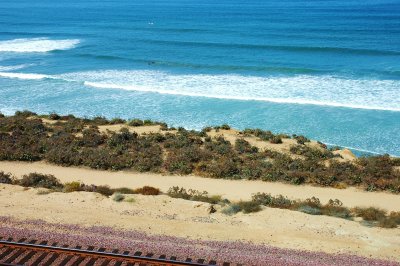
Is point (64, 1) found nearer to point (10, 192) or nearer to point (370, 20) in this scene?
point (370, 20)

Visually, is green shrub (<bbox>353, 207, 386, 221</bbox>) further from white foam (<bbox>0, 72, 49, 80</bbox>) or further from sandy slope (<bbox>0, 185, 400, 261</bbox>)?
white foam (<bbox>0, 72, 49, 80</bbox>)

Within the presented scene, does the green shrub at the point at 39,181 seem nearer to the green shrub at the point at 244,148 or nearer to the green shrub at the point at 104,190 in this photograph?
the green shrub at the point at 104,190

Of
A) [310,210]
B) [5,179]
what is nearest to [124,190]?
[5,179]

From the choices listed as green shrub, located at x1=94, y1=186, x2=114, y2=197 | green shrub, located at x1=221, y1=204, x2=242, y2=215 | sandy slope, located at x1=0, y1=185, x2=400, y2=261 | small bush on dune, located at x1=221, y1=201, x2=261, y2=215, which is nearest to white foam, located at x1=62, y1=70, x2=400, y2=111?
small bush on dune, located at x1=221, y1=201, x2=261, y2=215

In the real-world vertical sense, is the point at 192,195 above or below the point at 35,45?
below

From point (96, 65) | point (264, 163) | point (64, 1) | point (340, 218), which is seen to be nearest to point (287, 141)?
point (264, 163)

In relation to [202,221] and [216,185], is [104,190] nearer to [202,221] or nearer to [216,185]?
[216,185]

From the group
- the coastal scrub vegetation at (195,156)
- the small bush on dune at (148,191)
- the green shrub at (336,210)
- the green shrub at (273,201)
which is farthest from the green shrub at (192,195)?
the green shrub at (336,210)
